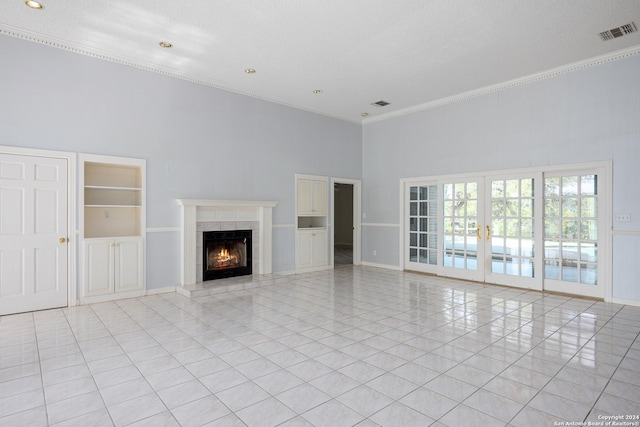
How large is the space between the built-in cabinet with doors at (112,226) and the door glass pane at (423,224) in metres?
5.31

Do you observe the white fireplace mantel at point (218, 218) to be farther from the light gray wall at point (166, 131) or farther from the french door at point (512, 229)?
the french door at point (512, 229)

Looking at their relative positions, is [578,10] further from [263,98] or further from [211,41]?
[263,98]

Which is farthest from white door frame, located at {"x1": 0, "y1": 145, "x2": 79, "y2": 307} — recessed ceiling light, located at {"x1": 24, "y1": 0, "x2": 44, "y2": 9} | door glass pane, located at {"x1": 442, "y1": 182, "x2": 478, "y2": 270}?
door glass pane, located at {"x1": 442, "y1": 182, "x2": 478, "y2": 270}

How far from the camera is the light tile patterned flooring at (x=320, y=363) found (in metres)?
2.31

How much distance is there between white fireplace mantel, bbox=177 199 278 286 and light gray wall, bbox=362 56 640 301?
2810 millimetres

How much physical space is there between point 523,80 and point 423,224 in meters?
3.19

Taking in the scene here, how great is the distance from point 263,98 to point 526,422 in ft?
20.8

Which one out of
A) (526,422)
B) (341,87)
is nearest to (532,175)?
(341,87)

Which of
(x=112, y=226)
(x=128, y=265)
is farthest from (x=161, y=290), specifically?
(x=112, y=226)

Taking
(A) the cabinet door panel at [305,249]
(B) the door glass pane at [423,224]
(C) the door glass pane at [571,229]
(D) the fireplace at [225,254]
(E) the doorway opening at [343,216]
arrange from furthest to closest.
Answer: (E) the doorway opening at [343,216] → (A) the cabinet door panel at [305,249] → (B) the door glass pane at [423,224] → (D) the fireplace at [225,254] → (C) the door glass pane at [571,229]

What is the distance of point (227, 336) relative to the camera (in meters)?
3.71

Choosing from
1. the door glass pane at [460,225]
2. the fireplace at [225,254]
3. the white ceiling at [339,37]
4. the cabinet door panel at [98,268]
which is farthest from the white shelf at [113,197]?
the door glass pane at [460,225]

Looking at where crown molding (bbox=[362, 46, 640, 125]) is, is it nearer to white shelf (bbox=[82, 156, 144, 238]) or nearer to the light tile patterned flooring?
the light tile patterned flooring

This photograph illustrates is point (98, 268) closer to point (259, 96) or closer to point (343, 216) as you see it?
point (259, 96)
